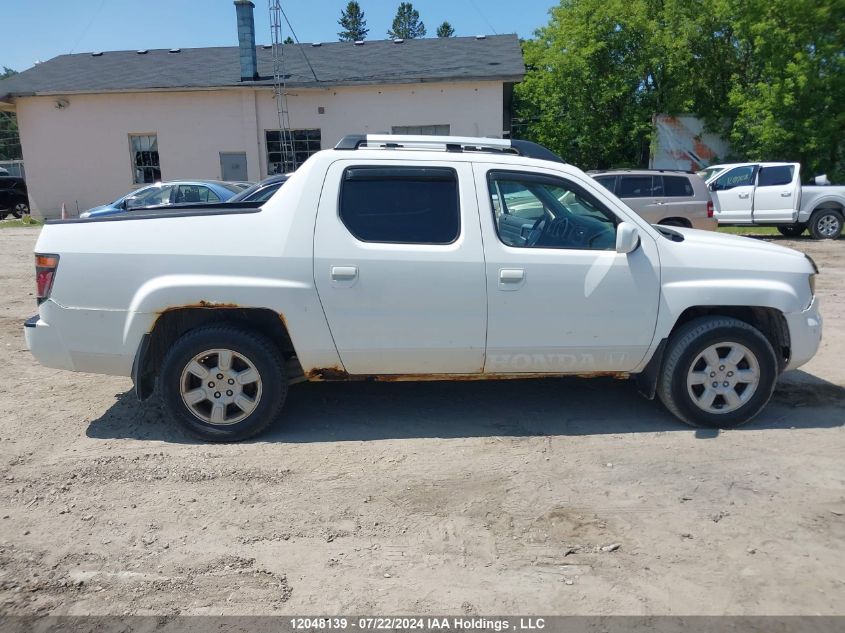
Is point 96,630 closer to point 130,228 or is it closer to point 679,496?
point 130,228

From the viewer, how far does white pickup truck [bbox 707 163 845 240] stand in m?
16.9

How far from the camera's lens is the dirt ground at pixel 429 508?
306cm

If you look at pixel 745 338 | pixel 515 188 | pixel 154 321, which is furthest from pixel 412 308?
pixel 745 338

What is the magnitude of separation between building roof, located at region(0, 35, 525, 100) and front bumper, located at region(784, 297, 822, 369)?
18.2m

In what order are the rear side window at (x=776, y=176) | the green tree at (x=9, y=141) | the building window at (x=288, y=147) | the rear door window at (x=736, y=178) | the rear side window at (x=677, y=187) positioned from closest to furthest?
the rear side window at (x=677, y=187) < the rear side window at (x=776, y=176) < the rear door window at (x=736, y=178) < the building window at (x=288, y=147) < the green tree at (x=9, y=141)

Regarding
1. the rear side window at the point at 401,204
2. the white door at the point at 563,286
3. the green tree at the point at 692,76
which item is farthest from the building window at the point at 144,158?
the white door at the point at 563,286

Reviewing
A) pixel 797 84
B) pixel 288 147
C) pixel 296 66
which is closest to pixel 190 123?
pixel 288 147

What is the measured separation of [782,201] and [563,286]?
14963 mm

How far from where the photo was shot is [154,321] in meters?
4.45

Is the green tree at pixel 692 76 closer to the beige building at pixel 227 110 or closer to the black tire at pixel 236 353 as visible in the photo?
the beige building at pixel 227 110

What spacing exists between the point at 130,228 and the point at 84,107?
22.4m

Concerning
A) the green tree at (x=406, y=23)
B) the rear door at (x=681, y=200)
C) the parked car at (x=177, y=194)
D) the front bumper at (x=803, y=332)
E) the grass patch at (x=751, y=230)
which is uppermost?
the green tree at (x=406, y=23)

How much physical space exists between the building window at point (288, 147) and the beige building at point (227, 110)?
0.03 metres

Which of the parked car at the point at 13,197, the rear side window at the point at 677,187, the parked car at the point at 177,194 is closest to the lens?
the parked car at the point at 177,194
